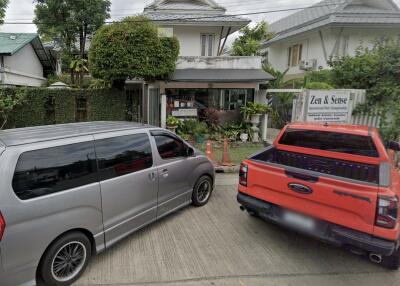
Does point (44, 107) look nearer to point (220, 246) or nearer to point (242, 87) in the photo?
point (242, 87)

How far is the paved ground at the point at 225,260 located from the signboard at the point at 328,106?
5.07 metres

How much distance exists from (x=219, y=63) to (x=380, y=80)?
6.05 meters

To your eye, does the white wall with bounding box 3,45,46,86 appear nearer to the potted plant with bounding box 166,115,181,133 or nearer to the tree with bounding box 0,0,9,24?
the tree with bounding box 0,0,9,24

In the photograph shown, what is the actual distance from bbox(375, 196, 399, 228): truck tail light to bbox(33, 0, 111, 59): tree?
2030cm

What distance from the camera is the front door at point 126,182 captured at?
321 centimetres

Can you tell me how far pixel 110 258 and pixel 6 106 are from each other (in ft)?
31.6

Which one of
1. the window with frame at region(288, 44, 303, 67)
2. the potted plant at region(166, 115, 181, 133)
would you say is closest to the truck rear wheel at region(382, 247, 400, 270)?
the potted plant at region(166, 115, 181, 133)

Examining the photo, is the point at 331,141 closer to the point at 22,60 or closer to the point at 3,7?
the point at 3,7

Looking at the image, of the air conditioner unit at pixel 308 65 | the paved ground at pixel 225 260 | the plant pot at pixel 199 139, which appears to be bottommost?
the paved ground at pixel 225 260

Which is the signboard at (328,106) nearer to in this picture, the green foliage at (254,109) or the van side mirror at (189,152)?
the green foliage at (254,109)

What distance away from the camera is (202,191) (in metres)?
5.14

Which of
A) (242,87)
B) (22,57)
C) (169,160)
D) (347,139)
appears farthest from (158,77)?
(22,57)

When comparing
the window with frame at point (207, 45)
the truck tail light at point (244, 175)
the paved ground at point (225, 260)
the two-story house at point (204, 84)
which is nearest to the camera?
the paved ground at point (225, 260)

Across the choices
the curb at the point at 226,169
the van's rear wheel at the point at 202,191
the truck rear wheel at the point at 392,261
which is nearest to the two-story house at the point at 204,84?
the curb at the point at 226,169
